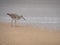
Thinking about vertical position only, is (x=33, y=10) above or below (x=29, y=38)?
above

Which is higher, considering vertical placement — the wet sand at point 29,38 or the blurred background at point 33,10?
the blurred background at point 33,10

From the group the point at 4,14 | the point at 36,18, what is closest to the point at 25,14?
the point at 36,18

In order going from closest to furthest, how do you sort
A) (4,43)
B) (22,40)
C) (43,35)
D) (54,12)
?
(4,43)
(22,40)
(43,35)
(54,12)

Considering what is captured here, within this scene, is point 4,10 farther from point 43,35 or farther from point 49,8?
point 43,35

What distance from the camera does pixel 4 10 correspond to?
8.81 ft

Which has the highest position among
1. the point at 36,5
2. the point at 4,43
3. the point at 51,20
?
the point at 36,5

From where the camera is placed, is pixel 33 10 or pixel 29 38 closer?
pixel 29 38

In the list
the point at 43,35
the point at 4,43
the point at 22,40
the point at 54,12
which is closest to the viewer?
the point at 4,43

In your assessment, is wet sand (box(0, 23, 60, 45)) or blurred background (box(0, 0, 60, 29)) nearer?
wet sand (box(0, 23, 60, 45))

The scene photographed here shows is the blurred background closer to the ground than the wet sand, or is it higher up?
higher up

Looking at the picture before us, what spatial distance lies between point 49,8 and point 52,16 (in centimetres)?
22

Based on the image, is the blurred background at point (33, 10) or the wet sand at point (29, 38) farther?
the blurred background at point (33, 10)

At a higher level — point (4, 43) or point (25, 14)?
point (25, 14)

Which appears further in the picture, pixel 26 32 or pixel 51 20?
pixel 51 20
